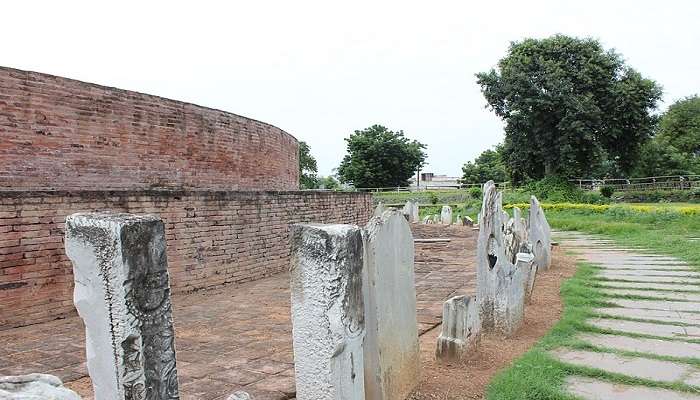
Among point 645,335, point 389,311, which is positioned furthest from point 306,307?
point 645,335

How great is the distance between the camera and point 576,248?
36.6ft

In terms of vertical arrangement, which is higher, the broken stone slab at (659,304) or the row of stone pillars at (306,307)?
the row of stone pillars at (306,307)

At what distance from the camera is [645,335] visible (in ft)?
15.0

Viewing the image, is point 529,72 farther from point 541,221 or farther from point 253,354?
point 253,354

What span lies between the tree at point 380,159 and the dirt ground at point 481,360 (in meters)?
35.5

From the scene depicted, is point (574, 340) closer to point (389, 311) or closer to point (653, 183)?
point (389, 311)

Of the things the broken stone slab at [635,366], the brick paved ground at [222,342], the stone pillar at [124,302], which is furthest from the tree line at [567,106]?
the stone pillar at [124,302]

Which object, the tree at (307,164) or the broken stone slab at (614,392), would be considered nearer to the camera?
the broken stone slab at (614,392)

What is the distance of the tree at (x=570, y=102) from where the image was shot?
24.4m

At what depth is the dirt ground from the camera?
3.36m

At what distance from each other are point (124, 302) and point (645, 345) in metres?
4.04

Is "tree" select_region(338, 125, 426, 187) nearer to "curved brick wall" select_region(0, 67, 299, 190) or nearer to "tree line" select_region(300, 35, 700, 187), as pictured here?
"tree line" select_region(300, 35, 700, 187)

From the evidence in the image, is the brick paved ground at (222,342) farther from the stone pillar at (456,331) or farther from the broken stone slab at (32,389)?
the broken stone slab at (32,389)

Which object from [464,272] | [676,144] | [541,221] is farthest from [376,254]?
[676,144]
